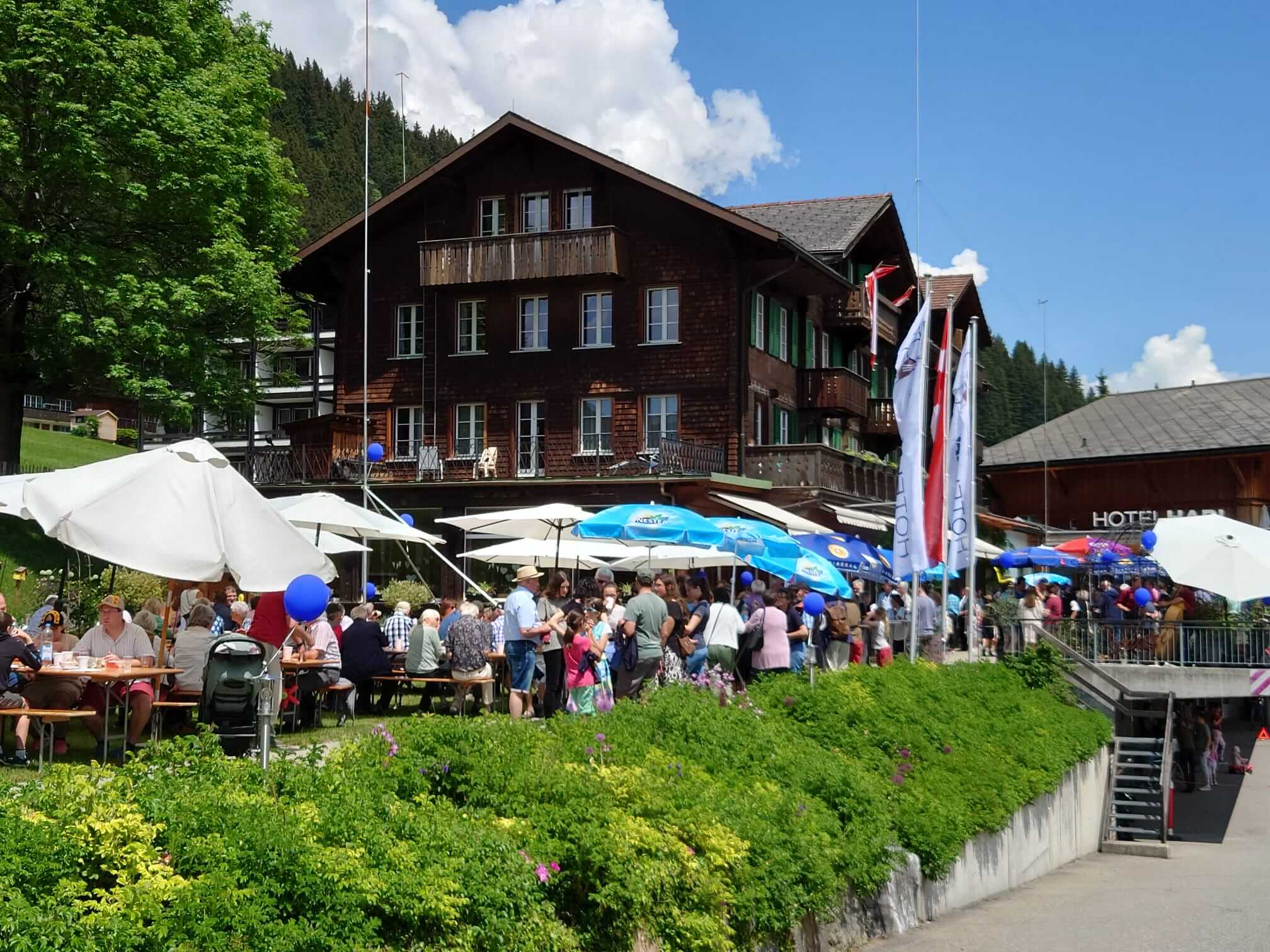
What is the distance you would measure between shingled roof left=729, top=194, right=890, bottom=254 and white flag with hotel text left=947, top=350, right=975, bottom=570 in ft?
52.8

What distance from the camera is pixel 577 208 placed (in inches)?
1368

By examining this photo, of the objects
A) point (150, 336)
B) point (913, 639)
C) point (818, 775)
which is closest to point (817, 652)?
point (913, 639)

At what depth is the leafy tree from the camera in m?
27.5

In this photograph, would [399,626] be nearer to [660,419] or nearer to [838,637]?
[838,637]

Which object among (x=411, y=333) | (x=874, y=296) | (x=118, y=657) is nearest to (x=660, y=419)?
(x=411, y=333)

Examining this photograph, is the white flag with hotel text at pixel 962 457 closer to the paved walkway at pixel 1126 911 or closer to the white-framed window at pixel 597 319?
the paved walkway at pixel 1126 911

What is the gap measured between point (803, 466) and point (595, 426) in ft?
17.3

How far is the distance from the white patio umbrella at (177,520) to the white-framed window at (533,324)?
23.6 metres

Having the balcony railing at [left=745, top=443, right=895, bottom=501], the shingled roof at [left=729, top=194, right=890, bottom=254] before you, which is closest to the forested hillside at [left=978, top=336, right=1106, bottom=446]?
the shingled roof at [left=729, top=194, right=890, bottom=254]

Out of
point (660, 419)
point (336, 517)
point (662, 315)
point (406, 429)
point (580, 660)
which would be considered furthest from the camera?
point (406, 429)

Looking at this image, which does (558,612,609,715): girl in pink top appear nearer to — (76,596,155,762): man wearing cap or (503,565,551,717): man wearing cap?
(503,565,551,717): man wearing cap

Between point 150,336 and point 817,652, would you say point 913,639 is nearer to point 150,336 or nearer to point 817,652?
point 817,652

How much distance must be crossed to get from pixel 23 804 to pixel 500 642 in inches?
480

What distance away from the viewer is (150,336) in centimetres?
2834
